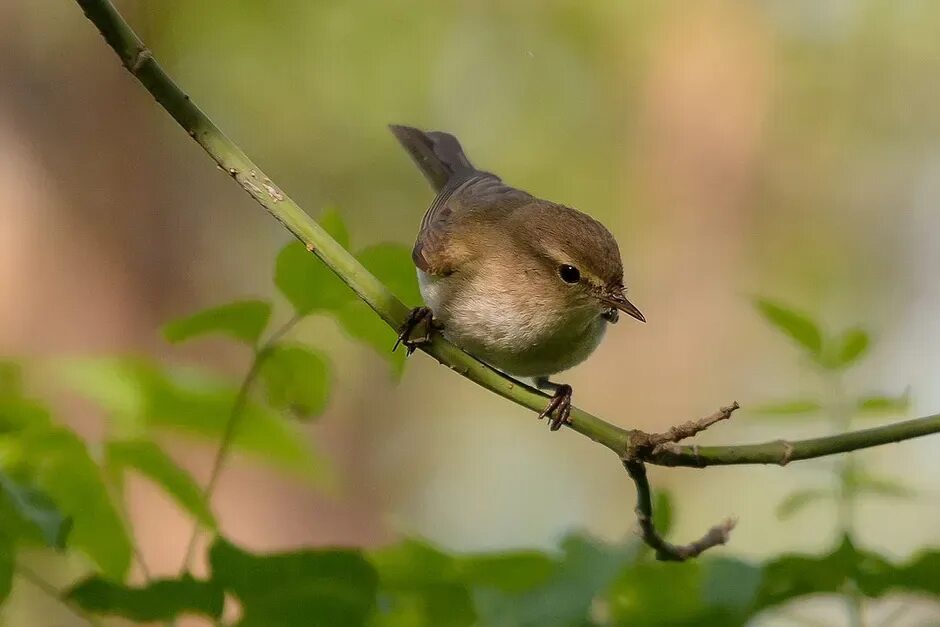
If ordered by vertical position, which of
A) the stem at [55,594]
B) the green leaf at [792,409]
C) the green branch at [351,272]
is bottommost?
the stem at [55,594]

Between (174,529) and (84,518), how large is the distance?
3774 millimetres

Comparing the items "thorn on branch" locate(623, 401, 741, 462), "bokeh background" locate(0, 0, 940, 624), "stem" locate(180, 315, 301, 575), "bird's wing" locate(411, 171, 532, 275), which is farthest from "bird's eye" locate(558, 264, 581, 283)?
"bokeh background" locate(0, 0, 940, 624)

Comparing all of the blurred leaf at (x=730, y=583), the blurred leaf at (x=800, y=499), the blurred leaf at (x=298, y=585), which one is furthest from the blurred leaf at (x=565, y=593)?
the blurred leaf at (x=800, y=499)

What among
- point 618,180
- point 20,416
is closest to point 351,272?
point 20,416

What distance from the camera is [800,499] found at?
5.87ft

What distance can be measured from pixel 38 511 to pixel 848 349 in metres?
1.46

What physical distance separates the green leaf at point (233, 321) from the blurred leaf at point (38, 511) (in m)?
0.43

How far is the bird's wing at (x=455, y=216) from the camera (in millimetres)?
2654

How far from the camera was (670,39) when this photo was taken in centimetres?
1112

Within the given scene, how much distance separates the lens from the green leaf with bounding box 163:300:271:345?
1675mm

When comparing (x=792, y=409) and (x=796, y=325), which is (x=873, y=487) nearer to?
(x=792, y=409)

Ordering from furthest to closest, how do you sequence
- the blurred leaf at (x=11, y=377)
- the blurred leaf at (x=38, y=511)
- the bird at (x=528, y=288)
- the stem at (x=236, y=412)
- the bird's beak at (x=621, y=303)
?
the bird at (x=528, y=288) < the bird's beak at (x=621, y=303) < the blurred leaf at (x=11, y=377) < the stem at (x=236, y=412) < the blurred leaf at (x=38, y=511)

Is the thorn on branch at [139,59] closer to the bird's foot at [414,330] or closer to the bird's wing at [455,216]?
the bird's foot at [414,330]

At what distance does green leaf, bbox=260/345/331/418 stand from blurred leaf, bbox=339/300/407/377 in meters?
0.09
